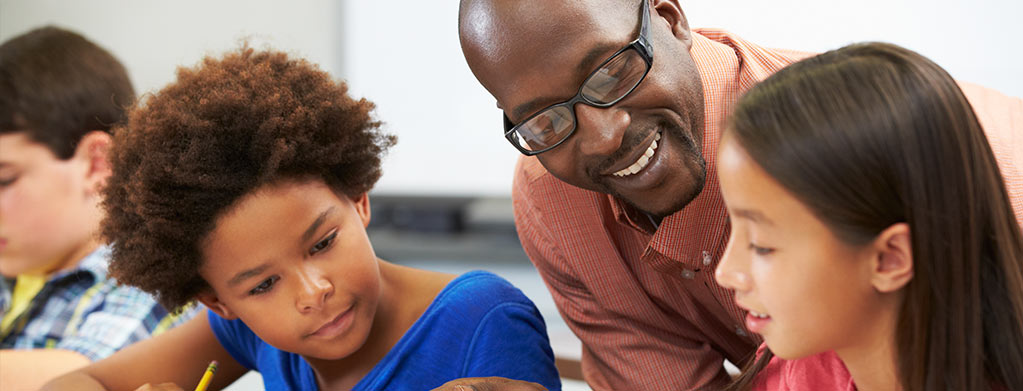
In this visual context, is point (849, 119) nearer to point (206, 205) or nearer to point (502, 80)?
point (502, 80)

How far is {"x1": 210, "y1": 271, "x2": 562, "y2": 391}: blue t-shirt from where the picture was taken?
1.24 m

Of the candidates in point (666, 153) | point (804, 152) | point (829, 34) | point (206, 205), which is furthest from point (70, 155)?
point (829, 34)

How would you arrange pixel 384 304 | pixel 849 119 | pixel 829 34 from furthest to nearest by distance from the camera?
pixel 829 34 → pixel 384 304 → pixel 849 119

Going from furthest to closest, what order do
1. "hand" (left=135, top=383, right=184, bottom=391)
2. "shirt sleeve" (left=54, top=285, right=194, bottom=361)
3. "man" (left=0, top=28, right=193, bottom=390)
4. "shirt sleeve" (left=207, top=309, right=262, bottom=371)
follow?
"man" (left=0, top=28, right=193, bottom=390), "shirt sleeve" (left=54, top=285, right=194, bottom=361), "shirt sleeve" (left=207, top=309, right=262, bottom=371), "hand" (left=135, top=383, right=184, bottom=391)

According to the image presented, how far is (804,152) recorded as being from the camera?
0.81 meters

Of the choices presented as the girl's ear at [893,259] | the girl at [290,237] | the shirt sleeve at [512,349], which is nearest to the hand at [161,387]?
the girl at [290,237]

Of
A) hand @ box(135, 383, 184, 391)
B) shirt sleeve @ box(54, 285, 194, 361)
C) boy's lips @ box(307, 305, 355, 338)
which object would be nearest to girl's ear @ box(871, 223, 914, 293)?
boy's lips @ box(307, 305, 355, 338)

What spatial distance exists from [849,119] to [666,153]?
0.39 m

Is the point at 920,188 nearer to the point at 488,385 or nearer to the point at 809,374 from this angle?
the point at 809,374

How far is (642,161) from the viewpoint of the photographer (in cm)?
117

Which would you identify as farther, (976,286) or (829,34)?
(829,34)

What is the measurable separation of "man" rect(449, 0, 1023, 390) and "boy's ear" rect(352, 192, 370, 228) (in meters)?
0.26

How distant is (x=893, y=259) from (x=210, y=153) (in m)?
0.83

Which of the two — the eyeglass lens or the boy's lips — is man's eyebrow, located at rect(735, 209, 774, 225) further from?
the boy's lips
